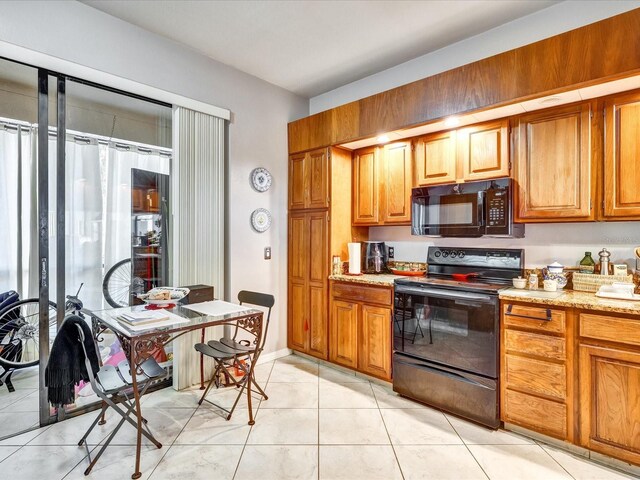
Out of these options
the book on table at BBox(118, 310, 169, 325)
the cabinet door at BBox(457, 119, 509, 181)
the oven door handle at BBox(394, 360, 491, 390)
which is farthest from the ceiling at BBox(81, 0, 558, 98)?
the oven door handle at BBox(394, 360, 491, 390)

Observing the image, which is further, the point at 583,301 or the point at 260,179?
the point at 260,179

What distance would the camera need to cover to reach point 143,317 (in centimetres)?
212

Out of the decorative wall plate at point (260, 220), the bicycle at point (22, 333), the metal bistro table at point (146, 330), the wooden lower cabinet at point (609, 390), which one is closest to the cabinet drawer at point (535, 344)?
the wooden lower cabinet at point (609, 390)

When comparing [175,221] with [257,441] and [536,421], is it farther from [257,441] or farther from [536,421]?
[536,421]

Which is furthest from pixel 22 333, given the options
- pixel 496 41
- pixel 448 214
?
pixel 496 41

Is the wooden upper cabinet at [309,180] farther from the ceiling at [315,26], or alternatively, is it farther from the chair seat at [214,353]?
the chair seat at [214,353]

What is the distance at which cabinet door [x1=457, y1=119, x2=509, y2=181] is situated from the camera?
8.52 ft

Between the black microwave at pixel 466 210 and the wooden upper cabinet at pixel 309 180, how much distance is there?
36.5 inches

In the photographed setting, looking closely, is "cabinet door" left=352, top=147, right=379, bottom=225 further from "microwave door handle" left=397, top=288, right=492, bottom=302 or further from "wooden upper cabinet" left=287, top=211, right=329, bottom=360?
"microwave door handle" left=397, top=288, right=492, bottom=302

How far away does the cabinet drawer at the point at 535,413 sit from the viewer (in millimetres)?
2105

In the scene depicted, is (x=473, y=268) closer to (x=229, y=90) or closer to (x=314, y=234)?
(x=314, y=234)

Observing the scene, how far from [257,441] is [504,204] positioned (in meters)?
2.43

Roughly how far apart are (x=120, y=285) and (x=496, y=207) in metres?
3.13

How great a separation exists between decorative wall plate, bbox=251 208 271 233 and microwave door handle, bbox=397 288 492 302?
1.60 m
